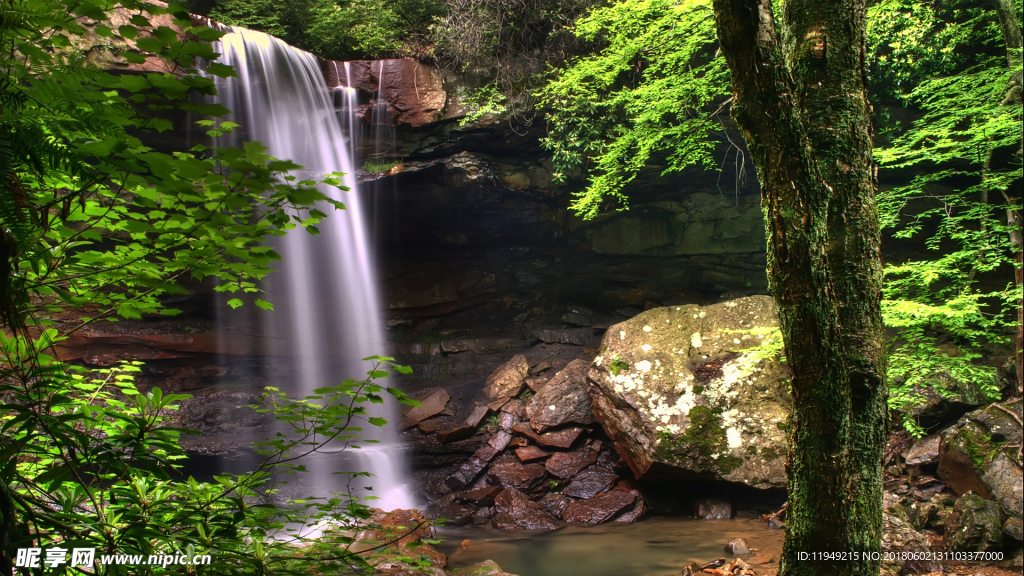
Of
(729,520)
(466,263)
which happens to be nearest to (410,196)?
(466,263)

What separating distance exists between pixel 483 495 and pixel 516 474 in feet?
2.11

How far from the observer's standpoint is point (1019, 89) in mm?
4559

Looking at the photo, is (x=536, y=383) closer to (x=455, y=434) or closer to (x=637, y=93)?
(x=455, y=434)

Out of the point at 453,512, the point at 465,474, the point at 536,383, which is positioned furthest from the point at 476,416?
the point at 453,512

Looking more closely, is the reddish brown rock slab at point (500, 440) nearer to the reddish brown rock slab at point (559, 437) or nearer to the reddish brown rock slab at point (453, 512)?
the reddish brown rock slab at point (559, 437)

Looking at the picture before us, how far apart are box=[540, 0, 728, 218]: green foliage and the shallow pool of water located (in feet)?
15.0

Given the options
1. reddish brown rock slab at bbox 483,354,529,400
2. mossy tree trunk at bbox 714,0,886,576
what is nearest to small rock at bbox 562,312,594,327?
reddish brown rock slab at bbox 483,354,529,400

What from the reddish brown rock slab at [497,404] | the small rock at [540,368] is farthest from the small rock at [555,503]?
the small rock at [540,368]

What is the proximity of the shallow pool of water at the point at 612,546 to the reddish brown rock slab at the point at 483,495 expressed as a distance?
0.63 metres

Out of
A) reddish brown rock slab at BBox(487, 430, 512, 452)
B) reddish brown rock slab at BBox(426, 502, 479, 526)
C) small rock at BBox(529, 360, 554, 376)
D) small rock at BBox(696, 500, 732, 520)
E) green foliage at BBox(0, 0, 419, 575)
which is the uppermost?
green foliage at BBox(0, 0, 419, 575)

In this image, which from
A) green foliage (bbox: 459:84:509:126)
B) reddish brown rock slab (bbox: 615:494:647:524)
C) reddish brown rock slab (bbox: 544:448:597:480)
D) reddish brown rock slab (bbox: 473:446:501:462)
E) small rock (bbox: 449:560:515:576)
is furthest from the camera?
green foliage (bbox: 459:84:509:126)

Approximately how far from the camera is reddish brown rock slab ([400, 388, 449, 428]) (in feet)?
30.3

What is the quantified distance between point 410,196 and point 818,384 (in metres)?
8.62

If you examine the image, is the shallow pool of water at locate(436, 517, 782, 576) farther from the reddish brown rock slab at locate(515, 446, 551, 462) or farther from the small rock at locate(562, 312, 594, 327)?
the small rock at locate(562, 312, 594, 327)
